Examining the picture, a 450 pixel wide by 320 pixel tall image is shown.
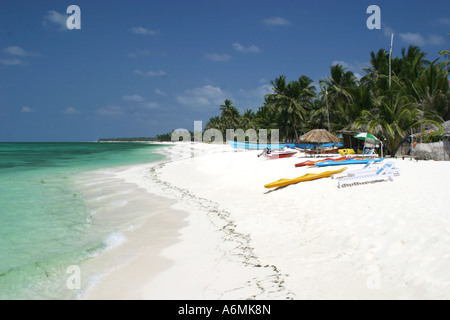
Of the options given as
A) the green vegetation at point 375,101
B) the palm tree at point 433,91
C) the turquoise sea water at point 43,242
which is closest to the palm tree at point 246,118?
the green vegetation at point 375,101

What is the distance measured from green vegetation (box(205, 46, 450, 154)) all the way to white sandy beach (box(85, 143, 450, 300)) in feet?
34.8

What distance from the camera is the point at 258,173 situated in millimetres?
13586

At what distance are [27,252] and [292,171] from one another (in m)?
10.3

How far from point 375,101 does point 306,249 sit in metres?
21.9

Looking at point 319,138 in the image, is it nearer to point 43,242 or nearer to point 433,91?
point 433,91

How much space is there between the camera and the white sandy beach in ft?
12.8

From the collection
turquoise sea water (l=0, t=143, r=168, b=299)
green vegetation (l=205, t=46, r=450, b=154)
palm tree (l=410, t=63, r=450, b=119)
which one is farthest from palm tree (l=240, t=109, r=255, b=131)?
turquoise sea water (l=0, t=143, r=168, b=299)

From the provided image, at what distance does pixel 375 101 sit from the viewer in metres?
23.0

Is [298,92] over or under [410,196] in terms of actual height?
over

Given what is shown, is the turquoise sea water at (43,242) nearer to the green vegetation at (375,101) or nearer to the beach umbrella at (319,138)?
the beach umbrella at (319,138)

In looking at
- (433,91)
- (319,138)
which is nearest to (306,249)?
(319,138)

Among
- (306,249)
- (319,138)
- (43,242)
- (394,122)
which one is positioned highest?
(394,122)
